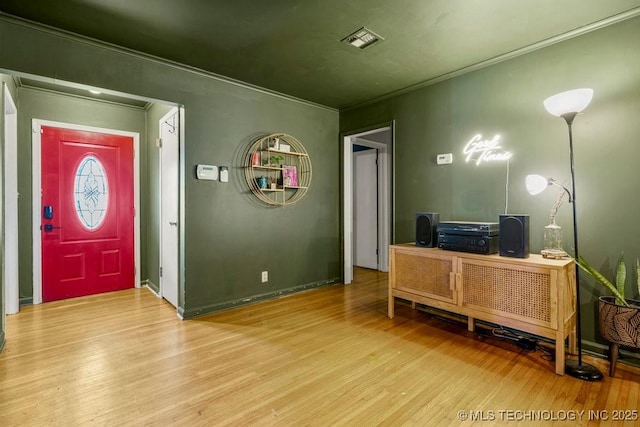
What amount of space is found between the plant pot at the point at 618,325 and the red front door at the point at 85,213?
5.09m

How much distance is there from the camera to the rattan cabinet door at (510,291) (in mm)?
2174

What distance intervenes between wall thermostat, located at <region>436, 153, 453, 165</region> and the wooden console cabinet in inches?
38.9

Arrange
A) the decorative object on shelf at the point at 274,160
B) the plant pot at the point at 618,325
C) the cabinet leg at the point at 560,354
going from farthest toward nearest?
1. the decorative object on shelf at the point at 274,160
2. the cabinet leg at the point at 560,354
3. the plant pot at the point at 618,325

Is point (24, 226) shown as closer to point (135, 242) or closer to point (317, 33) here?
point (135, 242)

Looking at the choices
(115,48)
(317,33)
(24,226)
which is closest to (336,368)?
(317,33)

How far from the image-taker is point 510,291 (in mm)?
2354

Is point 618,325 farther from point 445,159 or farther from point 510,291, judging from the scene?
point 445,159

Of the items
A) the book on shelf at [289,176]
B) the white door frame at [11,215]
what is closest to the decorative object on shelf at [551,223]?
the book on shelf at [289,176]

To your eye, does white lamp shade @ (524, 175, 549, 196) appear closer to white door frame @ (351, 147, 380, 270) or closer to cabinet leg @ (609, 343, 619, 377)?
cabinet leg @ (609, 343, 619, 377)

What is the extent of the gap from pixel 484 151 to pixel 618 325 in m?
1.68

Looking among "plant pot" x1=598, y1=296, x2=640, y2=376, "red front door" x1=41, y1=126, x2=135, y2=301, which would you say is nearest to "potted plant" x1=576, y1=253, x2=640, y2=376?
"plant pot" x1=598, y1=296, x2=640, y2=376

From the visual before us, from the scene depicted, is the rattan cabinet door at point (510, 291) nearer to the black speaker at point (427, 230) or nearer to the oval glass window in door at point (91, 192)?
the black speaker at point (427, 230)

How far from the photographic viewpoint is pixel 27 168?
3.55m

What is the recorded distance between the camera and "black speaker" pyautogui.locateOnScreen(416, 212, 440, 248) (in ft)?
9.75
